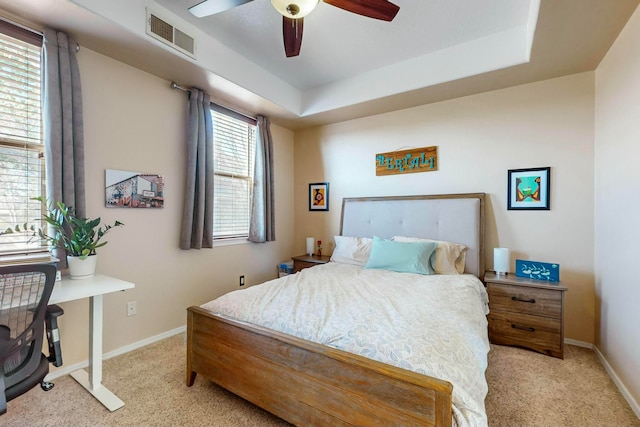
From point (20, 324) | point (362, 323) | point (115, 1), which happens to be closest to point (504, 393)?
point (362, 323)

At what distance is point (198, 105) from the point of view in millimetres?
2955

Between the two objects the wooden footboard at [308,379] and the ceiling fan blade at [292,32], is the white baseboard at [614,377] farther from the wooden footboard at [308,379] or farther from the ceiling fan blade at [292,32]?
the ceiling fan blade at [292,32]

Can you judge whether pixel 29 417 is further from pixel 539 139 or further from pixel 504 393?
pixel 539 139

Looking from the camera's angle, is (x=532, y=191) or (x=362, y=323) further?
(x=532, y=191)

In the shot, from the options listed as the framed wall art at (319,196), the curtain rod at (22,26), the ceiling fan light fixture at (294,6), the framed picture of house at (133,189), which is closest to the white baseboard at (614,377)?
the framed wall art at (319,196)

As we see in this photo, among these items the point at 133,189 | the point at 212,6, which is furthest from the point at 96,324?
the point at 212,6

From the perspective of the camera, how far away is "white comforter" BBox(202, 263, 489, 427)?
123cm

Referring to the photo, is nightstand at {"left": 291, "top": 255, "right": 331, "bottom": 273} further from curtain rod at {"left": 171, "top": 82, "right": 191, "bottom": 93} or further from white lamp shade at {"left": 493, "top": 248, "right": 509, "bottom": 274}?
curtain rod at {"left": 171, "top": 82, "right": 191, "bottom": 93}

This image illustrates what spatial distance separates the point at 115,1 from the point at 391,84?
2.47 meters

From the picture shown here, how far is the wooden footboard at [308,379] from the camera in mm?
1136

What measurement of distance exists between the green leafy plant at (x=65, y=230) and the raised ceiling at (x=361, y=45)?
4.26 ft

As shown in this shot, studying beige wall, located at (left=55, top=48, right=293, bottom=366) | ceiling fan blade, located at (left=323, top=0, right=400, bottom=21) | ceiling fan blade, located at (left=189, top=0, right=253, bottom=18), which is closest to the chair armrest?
beige wall, located at (left=55, top=48, right=293, bottom=366)

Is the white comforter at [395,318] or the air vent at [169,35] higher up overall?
the air vent at [169,35]

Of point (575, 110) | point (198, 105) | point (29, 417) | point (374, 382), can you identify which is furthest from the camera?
point (198, 105)
